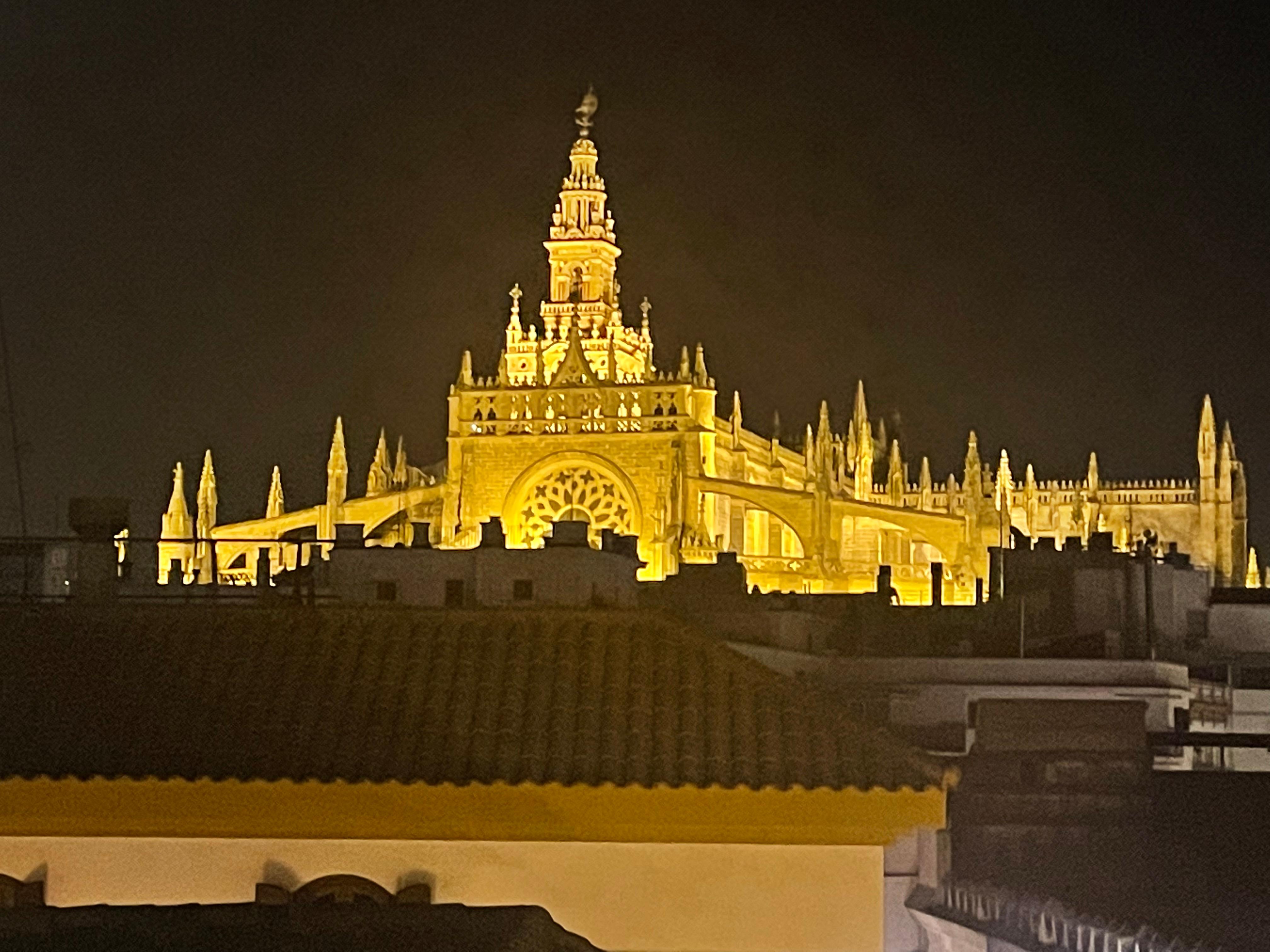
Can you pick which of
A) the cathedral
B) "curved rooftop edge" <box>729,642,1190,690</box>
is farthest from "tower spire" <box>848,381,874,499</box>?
"curved rooftop edge" <box>729,642,1190,690</box>

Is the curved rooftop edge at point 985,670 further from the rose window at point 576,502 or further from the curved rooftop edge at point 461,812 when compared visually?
the rose window at point 576,502

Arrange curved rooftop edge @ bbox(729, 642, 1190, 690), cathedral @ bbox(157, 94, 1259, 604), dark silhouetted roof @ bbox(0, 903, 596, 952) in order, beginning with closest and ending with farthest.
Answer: dark silhouetted roof @ bbox(0, 903, 596, 952) < curved rooftop edge @ bbox(729, 642, 1190, 690) < cathedral @ bbox(157, 94, 1259, 604)

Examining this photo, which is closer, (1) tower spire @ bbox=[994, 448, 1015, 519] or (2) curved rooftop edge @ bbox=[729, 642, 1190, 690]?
(2) curved rooftop edge @ bbox=[729, 642, 1190, 690]

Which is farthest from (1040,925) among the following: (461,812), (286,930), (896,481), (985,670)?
(896,481)

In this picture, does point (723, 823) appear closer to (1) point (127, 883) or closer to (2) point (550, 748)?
(2) point (550, 748)

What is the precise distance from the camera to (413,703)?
47.6 feet

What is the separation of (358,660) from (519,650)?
920 millimetres

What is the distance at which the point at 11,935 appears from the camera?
898cm

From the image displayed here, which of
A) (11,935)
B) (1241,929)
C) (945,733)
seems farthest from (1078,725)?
(11,935)

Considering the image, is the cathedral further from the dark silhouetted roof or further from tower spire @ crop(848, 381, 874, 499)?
the dark silhouetted roof

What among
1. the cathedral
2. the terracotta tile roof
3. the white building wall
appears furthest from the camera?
the cathedral

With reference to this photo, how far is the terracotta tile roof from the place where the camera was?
13641 millimetres

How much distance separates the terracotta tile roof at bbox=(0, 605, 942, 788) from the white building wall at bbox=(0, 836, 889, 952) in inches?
15.5

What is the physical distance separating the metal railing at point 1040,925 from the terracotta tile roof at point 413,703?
4.36 feet
